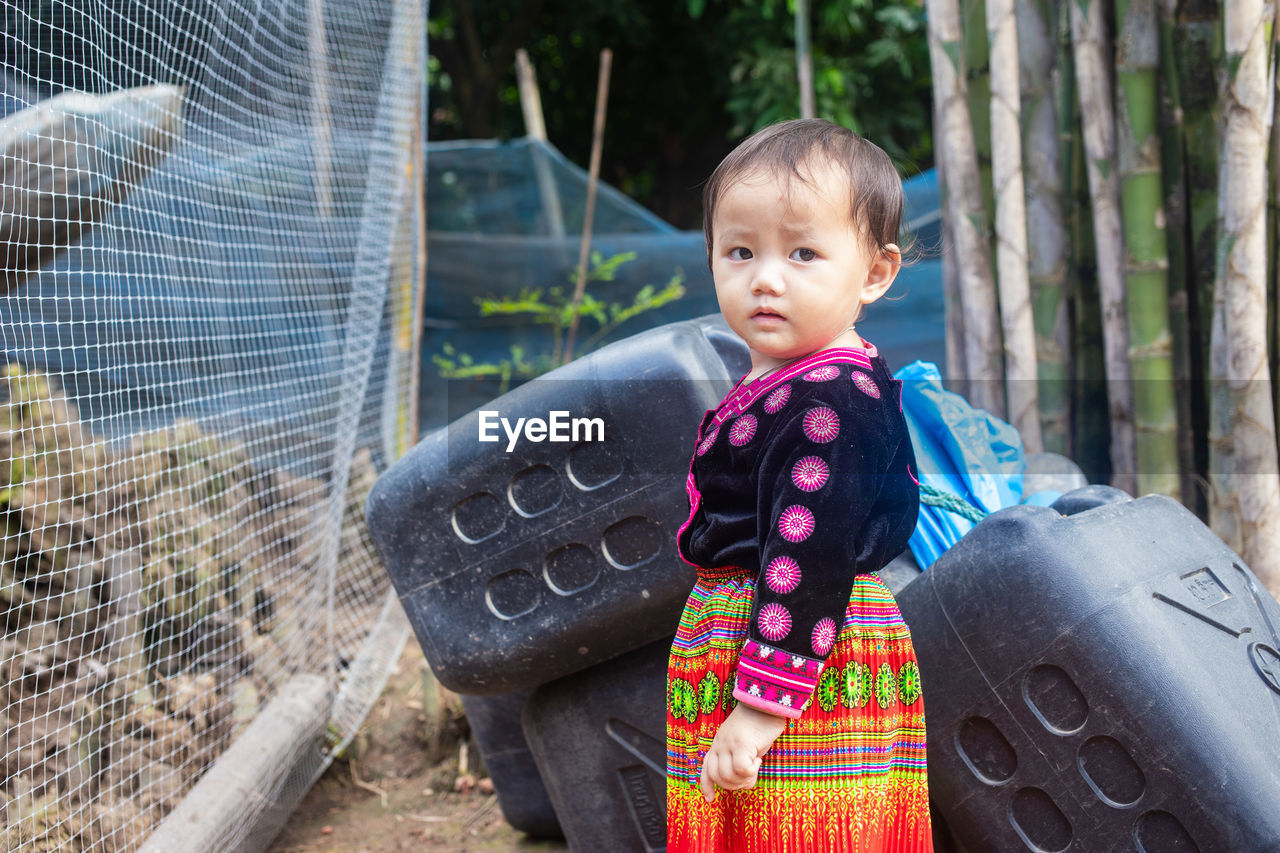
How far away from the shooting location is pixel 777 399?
1146 mm

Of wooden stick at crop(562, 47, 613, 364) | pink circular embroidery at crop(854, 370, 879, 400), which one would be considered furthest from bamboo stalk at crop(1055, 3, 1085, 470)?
wooden stick at crop(562, 47, 613, 364)

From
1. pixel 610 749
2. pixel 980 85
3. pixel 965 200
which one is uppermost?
pixel 980 85

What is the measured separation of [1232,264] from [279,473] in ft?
8.17

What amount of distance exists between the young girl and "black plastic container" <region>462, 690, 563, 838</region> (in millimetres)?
1030

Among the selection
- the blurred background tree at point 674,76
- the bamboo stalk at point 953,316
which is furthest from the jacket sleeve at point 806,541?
the blurred background tree at point 674,76

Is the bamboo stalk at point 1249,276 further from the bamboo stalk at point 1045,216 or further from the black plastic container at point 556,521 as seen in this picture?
the black plastic container at point 556,521

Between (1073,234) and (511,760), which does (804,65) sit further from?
(511,760)

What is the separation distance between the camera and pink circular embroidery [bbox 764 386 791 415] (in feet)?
3.74

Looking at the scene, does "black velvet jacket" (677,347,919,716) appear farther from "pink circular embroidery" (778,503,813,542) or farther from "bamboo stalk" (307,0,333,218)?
"bamboo stalk" (307,0,333,218)

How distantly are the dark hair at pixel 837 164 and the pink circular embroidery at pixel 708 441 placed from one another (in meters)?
0.28

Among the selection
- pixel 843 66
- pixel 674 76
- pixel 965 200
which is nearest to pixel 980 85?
pixel 965 200

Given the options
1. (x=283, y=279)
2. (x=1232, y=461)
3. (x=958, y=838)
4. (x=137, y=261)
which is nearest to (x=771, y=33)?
(x=283, y=279)

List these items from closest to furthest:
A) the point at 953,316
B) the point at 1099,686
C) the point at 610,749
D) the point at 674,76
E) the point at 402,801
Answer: the point at 1099,686 → the point at 610,749 → the point at 402,801 → the point at 953,316 → the point at 674,76

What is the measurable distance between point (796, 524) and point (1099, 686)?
0.59 metres
